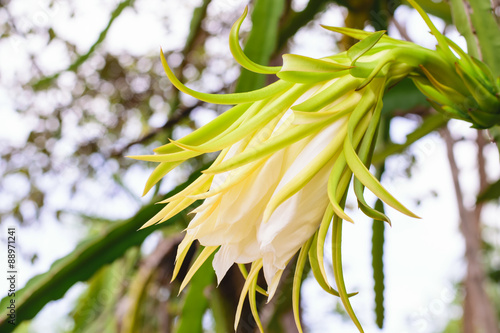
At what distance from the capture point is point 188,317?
518mm

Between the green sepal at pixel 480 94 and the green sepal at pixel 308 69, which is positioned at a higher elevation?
the green sepal at pixel 308 69

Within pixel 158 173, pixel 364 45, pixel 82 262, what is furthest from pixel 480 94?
pixel 82 262

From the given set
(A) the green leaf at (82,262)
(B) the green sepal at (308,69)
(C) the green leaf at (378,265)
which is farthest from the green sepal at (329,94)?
(C) the green leaf at (378,265)

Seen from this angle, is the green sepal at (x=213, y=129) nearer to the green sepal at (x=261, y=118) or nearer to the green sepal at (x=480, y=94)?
the green sepal at (x=261, y=118)

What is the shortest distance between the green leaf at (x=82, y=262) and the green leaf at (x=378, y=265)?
26 cm

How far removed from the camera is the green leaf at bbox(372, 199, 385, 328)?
22.3 inches

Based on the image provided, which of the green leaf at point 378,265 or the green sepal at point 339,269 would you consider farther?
the green leaf at point 378,265

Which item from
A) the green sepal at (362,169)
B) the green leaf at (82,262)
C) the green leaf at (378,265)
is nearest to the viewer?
the green sepal at (362,169)

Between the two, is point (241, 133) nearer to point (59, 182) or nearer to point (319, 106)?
point (319, 106)

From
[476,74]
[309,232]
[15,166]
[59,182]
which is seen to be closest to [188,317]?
[309,232]

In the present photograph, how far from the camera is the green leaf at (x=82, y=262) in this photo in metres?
0.44

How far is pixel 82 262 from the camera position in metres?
0.47

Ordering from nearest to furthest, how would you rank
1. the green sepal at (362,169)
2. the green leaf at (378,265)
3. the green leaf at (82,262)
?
the green sepal at (362,169) → the green leaf at (82,262) → the green leaf at (378,265)

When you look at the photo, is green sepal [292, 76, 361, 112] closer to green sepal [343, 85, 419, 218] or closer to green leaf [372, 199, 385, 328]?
green sepal [343, 85, 419, 218]
